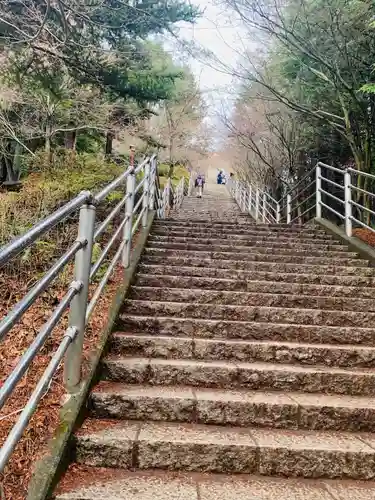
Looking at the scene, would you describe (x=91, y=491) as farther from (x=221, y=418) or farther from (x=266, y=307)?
(x=266, y=307)

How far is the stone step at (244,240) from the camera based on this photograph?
555 cm

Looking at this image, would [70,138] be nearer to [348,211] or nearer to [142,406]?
[348,211]

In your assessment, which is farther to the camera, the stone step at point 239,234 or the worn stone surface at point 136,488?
the stone step at point 239,234

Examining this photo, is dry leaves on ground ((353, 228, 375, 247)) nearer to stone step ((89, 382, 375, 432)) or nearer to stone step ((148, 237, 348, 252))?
→ stone step ((148, 237, 348, 252))

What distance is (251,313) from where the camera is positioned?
3.51 m

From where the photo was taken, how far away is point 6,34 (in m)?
5.52

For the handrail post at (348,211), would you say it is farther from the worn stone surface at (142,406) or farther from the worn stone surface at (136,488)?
the worn stone surface at (136,488)

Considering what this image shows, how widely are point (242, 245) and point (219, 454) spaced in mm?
3649

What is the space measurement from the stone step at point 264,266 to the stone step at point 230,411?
2.25 m

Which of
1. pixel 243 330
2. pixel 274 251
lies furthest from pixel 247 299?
pixel 274 251

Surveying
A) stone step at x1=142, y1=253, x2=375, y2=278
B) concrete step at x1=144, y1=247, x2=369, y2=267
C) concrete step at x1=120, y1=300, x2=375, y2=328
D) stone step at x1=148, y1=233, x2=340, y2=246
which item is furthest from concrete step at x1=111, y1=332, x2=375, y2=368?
stone step at x1=148, y1=233, x2=340, y2=246

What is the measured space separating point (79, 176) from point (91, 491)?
248 inches

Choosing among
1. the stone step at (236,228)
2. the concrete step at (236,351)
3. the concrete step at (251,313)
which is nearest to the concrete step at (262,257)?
the stone step at (236,228)

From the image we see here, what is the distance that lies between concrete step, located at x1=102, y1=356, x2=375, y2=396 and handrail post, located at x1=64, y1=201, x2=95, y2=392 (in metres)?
0.43
